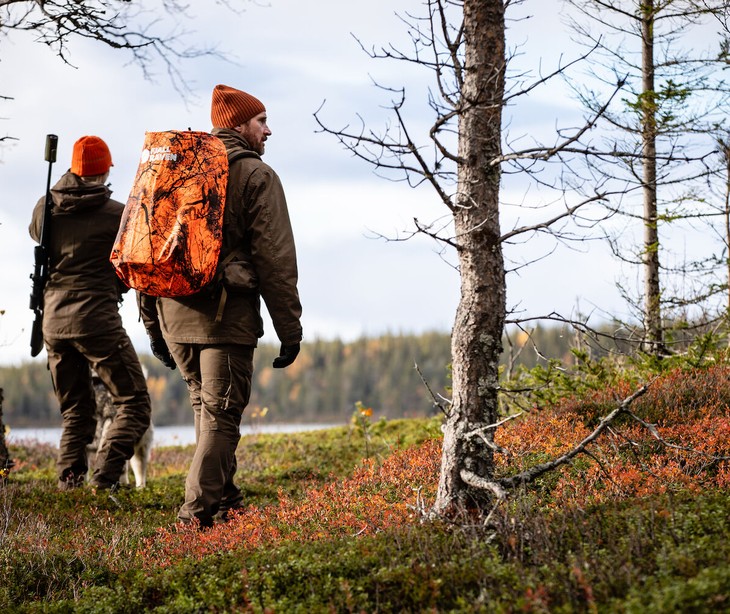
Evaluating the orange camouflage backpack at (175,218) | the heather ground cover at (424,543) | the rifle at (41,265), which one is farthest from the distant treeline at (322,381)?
the orange camouflage backpack at (175,218)

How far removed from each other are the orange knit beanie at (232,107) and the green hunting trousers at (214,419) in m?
1.96

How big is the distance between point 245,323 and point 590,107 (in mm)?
7426

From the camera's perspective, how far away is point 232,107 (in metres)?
6.55

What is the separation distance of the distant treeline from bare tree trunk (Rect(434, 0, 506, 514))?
6840cm

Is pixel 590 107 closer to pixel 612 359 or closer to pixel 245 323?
pixel 612 359

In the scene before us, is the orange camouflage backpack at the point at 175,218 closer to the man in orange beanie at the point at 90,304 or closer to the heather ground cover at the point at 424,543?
the heather ground cover at the point at 424,543

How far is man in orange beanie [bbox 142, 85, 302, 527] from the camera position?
6012 millimetres

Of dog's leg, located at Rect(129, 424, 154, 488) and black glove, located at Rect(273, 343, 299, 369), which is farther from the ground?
black glove, located at Rect(273, 343, 299, 369)

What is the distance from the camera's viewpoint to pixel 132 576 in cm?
493

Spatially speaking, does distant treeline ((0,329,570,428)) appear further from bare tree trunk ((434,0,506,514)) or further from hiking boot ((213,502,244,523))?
bare tree trunk ((434,0,506,514))

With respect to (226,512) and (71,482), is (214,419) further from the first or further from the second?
(71,482)

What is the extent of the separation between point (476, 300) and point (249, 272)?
188 cm

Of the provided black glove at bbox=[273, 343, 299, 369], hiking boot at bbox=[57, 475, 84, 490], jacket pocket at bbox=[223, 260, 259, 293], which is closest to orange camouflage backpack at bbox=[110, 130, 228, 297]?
jacket pocket at bbox=[223, 260, 259, 293]

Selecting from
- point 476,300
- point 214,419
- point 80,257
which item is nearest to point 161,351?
point 214,419
